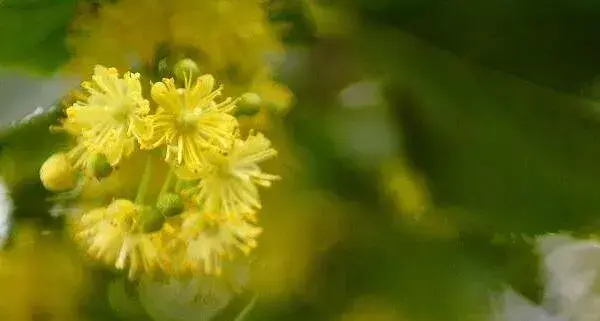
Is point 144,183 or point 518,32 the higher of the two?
point 518,32

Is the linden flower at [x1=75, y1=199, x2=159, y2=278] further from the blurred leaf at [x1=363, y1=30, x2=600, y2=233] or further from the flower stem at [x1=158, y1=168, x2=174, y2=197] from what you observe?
the blurred leaf at [x1=363, y1=30, x2=600, y2=233]

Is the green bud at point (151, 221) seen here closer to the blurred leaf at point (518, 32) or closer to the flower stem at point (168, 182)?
the flower stem at point (168, 182)

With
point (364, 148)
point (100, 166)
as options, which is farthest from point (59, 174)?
point (364, 148)

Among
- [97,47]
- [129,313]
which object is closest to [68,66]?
[97,47]

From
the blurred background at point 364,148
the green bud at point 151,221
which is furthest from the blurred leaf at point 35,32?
the green bud at point 151,221

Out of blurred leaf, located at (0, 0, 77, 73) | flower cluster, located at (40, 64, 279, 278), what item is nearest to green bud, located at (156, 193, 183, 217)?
flower cluster, located at (40, 64, 279, 278)

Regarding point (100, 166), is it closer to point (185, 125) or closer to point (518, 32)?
point (185, 125)

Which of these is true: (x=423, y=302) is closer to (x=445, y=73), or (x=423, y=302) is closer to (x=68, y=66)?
(x=445, y=73)

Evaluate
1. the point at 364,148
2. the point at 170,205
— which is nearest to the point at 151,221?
the point at 170,205
